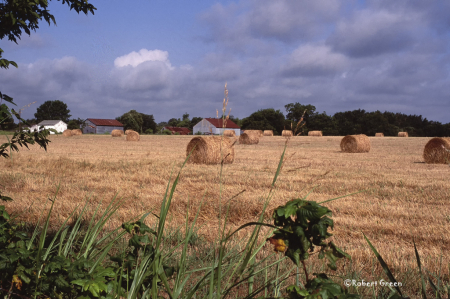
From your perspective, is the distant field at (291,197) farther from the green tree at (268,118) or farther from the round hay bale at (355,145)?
the green tree at (268,118)

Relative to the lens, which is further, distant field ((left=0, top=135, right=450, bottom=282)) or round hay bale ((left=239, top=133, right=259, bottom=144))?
round hay bale ((left=239, top=133, right=259, bottom=144))

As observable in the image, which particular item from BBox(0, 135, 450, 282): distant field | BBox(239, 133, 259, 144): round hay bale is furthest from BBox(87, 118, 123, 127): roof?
BBox(0, 135, 450, 282): distant field

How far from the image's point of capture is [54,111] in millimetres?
122562

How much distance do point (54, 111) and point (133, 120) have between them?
3986 cm

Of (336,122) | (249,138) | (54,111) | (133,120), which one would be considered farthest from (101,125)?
(249,138)

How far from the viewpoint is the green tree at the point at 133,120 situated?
10206 cm

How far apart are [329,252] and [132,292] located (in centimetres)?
104

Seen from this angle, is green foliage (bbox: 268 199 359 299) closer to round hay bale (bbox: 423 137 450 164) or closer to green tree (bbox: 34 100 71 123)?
round hay bale (bbox: 423 137 450 164)

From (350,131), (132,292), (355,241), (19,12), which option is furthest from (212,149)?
(350,131)

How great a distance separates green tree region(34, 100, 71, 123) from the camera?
4774 inches

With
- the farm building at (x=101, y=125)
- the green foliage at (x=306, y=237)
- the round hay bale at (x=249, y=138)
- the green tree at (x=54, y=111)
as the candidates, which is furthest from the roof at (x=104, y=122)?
the green foliage at (x=306, y=237)

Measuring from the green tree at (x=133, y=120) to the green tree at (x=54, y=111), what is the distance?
87.2 feet

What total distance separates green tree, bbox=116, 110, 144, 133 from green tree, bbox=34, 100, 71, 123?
2658 cm

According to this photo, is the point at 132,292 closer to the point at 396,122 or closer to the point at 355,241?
the point at 355,241
